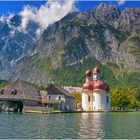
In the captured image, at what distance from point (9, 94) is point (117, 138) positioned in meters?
62.6

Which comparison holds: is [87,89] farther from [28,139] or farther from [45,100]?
[28,139]

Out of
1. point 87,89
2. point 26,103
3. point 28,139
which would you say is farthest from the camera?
point 87,89

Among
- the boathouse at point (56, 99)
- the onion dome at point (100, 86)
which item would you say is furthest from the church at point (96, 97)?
the boathouse at point (56, 99)

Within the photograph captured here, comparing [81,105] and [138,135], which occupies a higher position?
[81,105]

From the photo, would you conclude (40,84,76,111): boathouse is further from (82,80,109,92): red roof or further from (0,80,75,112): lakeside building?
(82,80,109,92): red roof

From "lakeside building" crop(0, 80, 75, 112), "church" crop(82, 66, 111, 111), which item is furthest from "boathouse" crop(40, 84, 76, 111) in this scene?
"church" crop(82, 66, 111, 111)

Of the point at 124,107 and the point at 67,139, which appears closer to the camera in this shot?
the point at 67,139

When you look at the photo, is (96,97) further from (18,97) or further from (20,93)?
(18,97)

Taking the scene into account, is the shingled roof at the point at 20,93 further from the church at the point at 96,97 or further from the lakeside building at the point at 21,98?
the church at the point at 96,97

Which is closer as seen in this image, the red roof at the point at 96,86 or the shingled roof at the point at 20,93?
the shingled roof at the point at 20,93

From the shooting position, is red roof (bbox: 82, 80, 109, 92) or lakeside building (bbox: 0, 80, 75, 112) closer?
lakeside building (bbox: 0, 80, 75, 112)

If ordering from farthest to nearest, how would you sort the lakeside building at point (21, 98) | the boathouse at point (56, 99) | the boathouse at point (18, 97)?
the boathouse at point (56, 99) < the boathouse at point (18, 97) < the lakeside building at point (21, 98)

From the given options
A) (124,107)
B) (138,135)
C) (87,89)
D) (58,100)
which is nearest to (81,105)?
(87,89)

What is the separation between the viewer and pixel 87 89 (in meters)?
132
